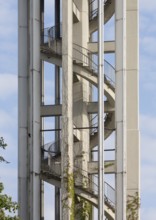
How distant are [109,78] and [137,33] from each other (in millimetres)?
2355

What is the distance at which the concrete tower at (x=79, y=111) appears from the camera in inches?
1564

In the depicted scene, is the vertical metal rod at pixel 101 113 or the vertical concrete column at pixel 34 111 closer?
the vertical metal rod at pixel 101 113

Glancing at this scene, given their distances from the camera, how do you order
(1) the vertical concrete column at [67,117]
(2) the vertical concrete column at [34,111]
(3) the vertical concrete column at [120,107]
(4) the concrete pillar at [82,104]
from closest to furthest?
(1) the vertical concrete column at [67,117], (3) the vertical concrete column at [120,107], (2) the vertical concrete column at [34,111], (4) the concrete pillar at [82,104]

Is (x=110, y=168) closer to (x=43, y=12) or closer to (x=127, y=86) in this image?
(x=127, y=86)

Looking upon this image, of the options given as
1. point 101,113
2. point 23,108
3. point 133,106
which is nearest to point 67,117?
point 101,113

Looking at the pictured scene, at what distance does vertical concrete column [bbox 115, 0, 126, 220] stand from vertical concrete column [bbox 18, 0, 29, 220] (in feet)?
13.1

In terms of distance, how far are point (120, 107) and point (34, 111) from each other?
3553 mm

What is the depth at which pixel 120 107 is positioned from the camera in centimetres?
4059

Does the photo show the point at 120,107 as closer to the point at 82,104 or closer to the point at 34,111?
the point at 82,104

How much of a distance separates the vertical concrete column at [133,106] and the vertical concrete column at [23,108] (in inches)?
170

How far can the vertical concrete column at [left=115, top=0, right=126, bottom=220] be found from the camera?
3981cm

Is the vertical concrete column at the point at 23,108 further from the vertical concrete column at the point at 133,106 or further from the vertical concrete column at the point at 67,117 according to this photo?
the vertical concrete column at the point at 133,106

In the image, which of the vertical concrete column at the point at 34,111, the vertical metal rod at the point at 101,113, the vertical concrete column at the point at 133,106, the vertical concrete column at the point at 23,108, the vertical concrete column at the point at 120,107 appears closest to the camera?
Result: the vertical metal rod at the point at 101,113

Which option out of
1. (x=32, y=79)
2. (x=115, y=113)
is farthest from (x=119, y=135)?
(x=32, y=79)
